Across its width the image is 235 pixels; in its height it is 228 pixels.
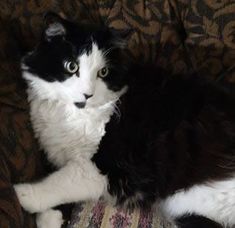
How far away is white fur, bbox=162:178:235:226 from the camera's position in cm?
137

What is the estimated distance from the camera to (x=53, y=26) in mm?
1299

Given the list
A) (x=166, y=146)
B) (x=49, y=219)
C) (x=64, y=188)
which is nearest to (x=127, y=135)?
(x=166, y=146)

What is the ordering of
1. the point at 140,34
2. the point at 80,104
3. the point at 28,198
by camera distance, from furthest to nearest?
the point at 140,34 < the point at 80,104 < the point at 28,198

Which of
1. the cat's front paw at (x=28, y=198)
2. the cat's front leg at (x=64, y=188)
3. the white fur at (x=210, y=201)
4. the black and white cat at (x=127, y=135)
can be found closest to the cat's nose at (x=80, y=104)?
the black and white cat at (x=127, y=135)

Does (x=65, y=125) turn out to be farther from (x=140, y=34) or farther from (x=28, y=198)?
(x=140, y=34)

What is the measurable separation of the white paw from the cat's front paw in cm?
6

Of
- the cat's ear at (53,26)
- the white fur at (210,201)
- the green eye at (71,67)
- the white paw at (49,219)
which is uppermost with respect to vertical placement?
the cat's ear at (53,26)

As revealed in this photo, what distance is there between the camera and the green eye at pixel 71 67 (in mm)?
1302

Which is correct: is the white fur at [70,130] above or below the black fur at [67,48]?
below

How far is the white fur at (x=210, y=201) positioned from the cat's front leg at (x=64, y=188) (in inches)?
11.3

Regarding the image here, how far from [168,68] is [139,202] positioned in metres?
0.56

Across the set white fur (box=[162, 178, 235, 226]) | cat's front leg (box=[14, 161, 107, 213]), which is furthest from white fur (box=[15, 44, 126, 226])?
white fur (box=[162, 178, 235, 226])

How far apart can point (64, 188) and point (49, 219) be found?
0.12 meters

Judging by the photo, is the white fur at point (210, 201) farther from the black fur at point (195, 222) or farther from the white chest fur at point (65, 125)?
the white chest fur at point (65, 125)
